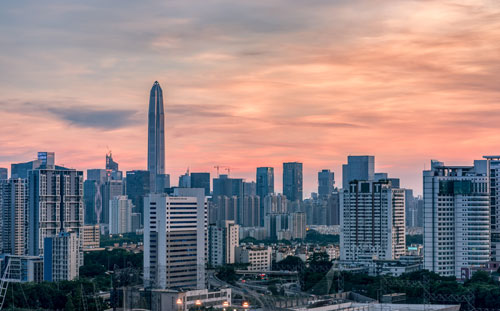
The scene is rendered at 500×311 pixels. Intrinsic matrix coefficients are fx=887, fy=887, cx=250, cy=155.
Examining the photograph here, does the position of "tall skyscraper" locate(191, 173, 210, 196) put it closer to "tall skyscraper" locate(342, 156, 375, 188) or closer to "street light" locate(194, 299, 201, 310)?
"tall skyscraper" locate(342, 156, 375, 188)

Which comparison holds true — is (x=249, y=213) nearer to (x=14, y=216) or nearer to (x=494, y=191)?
(x=14, y=216)

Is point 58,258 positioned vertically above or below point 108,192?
below

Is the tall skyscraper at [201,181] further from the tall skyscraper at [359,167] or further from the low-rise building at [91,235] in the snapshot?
the low-rise building at [91,235]

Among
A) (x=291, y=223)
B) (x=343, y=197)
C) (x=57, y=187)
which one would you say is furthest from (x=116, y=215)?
(x=343, y=197)

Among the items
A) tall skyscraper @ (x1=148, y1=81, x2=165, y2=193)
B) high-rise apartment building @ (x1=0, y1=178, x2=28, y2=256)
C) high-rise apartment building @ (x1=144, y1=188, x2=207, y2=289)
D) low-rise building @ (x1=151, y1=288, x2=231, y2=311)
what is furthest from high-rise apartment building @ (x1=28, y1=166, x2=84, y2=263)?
tall skyscraper @ (x1=148, y1=81, x2=165, y2=193)

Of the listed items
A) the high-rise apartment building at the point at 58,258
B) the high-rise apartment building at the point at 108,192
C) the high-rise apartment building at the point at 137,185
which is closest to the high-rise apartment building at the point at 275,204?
the high-rise apartment building at the point at 137,185

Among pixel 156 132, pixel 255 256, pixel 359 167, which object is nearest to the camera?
pixel 255 256

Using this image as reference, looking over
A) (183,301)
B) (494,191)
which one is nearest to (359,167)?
(494,191)

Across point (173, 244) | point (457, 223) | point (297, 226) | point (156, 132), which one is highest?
point (156, 132)
